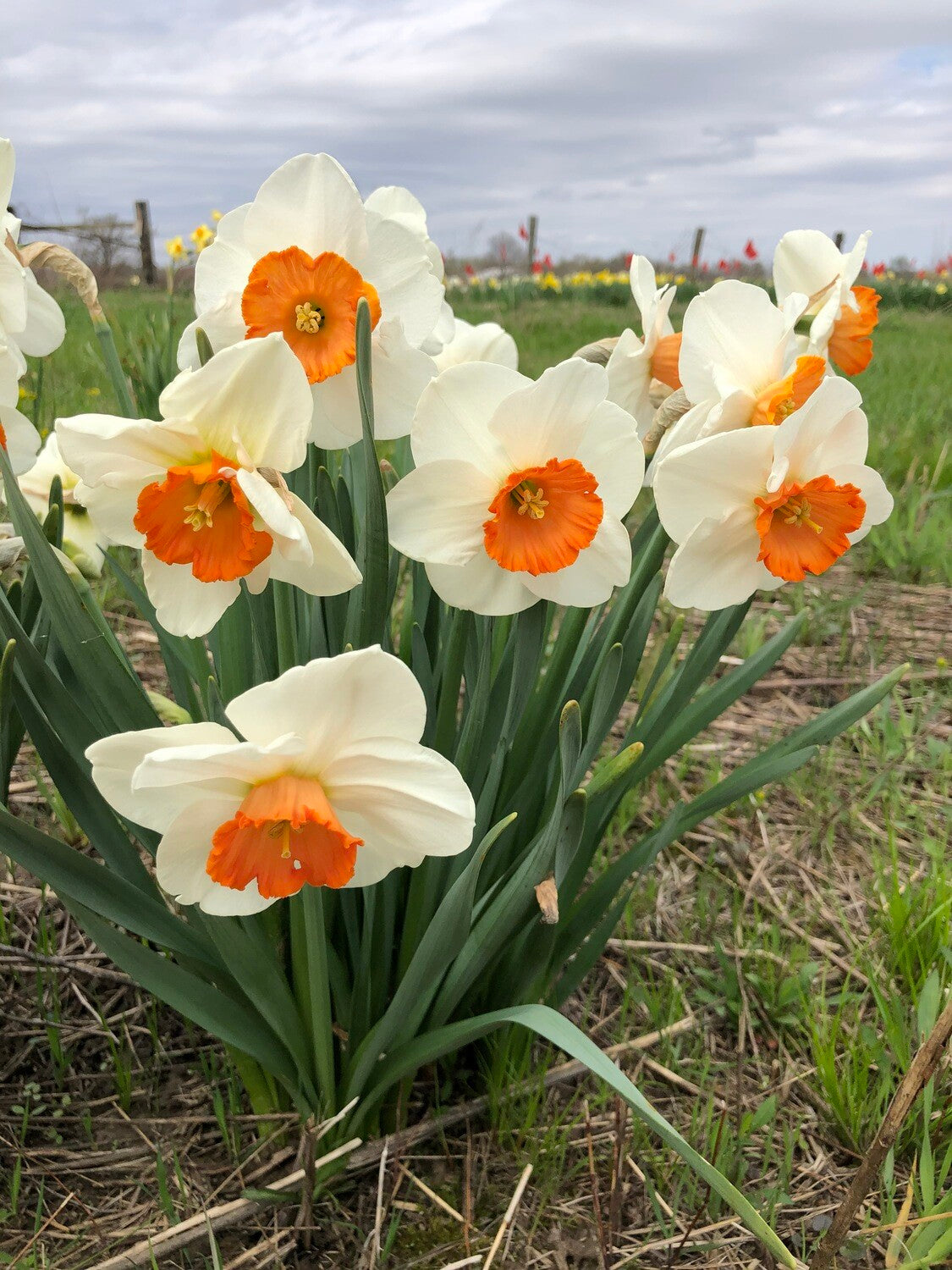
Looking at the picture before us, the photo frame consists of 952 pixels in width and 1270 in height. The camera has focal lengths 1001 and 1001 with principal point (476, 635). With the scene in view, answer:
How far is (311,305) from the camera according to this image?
1.05 meters

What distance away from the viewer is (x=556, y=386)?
3.37 feet

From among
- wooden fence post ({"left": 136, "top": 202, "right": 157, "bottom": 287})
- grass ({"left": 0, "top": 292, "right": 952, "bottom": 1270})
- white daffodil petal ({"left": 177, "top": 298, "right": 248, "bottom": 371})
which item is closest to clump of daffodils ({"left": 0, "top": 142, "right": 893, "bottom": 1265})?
white daffodil petal ({"left": 177, "top": 298, "right": 248, "bottom": 371})

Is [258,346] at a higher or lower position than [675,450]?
higher

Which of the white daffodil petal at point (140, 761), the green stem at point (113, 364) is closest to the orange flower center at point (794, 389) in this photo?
the white daffodil petal at point (140, 761)

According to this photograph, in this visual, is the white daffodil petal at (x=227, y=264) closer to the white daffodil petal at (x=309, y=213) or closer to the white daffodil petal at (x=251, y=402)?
the white daffodil petal at (x=309, y=213)

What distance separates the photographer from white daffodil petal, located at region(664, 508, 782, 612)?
43.6 inches

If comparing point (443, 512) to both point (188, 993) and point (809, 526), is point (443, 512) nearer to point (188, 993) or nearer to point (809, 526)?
point (809, 526)

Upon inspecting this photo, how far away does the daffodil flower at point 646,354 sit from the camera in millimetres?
1284

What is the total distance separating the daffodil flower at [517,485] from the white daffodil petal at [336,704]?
18cm

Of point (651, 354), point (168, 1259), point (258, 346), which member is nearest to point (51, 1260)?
point (168, 1259)

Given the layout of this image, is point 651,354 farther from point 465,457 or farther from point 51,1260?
point 51,1260

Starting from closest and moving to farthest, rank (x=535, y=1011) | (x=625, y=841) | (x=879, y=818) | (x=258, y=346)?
(x=258, y=346)
(x=535, y=1011)
(x=625, y=841)
(x=879, y=818)

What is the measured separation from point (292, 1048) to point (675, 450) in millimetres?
915

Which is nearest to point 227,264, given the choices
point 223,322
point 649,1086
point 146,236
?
point 223,322
